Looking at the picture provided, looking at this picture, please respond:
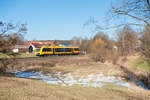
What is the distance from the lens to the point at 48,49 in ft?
128

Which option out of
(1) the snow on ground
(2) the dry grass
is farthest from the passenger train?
(2) the dry grass

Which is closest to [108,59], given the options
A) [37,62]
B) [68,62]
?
[68,62]

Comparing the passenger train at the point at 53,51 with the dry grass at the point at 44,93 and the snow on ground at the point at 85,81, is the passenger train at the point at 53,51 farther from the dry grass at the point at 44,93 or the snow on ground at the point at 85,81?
the dry grass at the point at 44,93

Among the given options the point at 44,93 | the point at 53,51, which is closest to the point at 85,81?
the point at 44,93

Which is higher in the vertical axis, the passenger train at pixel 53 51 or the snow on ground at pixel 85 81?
the passenger train at pixel 53 51

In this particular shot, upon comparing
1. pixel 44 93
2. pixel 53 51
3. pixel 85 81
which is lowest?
pixel 85 81

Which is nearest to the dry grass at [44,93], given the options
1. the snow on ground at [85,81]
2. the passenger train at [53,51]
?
the snow on ground at [85,81]

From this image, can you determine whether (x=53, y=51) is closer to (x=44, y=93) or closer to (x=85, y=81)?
(x=85, y=81)

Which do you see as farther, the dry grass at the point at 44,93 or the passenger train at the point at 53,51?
the passenger train at the point at 53,51

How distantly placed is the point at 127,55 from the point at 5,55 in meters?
26.5

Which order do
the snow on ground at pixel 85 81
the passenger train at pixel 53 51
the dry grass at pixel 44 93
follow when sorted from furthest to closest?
the passenger train at pixel 53 51, the snow on ground at pixel 85 81, the dry grass at pixel 44 93

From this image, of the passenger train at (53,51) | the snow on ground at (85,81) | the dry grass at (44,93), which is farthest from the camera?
the passenger train at (53,51)

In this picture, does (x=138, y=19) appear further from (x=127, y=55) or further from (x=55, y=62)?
(x=127, y=55)

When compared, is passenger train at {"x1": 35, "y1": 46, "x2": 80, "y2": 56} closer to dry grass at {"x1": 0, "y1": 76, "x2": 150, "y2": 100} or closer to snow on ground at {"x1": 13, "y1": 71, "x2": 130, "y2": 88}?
snow on ground at {"x1": 13, "y1": 71, "x2": 130, "y2": 88}
